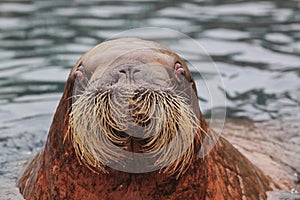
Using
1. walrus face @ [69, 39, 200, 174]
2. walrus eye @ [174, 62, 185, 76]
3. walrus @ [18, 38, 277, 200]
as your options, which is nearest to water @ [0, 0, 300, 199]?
walrus @ [18, 38, 277, 200]

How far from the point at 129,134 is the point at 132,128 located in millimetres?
44

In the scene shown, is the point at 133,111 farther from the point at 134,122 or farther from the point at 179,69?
the point at 179,69

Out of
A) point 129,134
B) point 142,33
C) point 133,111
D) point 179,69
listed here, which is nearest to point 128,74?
point 133,111

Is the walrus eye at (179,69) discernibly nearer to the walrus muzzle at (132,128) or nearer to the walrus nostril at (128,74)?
the walrus muzzle at (132,128)

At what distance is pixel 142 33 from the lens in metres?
9.91

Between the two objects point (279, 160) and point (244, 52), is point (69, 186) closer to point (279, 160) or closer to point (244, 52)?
point (279, 160)

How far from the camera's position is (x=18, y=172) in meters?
5.79

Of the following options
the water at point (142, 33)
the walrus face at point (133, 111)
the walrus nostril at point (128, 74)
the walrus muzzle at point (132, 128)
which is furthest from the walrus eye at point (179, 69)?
the water at point (142, 33)

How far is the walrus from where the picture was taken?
147 inches

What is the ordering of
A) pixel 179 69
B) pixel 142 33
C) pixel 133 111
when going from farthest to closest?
pixel 142 33, pixel 179 69, pixel 133 111

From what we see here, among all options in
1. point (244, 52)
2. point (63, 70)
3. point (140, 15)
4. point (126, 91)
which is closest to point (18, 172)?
point (126, 91)

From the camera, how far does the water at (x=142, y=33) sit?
743cm

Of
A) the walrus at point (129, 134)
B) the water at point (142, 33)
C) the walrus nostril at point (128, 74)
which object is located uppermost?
the walrus nostril at point (128, 74)

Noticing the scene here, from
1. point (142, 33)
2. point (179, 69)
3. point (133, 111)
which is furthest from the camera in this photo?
point (142, 33)
